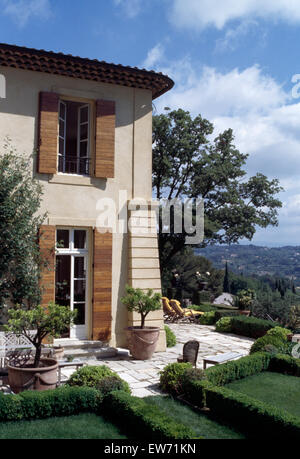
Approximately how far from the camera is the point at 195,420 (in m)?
7.19

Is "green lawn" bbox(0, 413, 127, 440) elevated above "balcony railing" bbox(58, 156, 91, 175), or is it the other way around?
"balcony railing" bbox(58, 156, 91, 175)

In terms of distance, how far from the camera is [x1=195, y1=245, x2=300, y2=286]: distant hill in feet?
405

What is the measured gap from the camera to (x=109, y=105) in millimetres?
12125

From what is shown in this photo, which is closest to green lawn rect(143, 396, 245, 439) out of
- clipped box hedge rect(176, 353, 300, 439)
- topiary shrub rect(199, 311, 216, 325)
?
clipped box hedge rect(176, 353, 300, 439)

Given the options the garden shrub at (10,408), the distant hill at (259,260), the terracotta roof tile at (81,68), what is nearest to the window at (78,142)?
the terracotta roof tile at (81,68)

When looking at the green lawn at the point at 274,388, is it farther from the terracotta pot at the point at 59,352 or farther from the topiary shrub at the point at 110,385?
the terracotta pot at the point at 59,352

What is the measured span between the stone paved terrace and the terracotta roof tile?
7.43 metres

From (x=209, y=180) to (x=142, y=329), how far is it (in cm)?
1427

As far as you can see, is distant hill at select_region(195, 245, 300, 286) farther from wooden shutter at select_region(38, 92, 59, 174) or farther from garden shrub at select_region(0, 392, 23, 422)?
garden shrub at select_region(0, 392, 23, 422)

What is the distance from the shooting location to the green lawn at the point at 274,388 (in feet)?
27.0

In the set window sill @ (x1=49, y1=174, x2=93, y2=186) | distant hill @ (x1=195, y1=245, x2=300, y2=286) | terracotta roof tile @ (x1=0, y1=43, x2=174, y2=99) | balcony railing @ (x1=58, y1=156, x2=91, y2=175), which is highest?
terracotta roof tile @ (x1=0, y1=43, x2=174, y2=99)

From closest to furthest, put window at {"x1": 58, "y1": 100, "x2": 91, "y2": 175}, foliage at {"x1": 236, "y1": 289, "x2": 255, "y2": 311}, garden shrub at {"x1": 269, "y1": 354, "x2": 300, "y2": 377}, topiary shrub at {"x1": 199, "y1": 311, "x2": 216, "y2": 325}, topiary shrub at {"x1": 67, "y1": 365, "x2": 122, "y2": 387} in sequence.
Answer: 1. topiary shrub at {"x1": 67, "y1": 365, "x2": 122, "y2": 387}
2. garden shrub at {"x1": 269, "y1": 354, "x2": 300, "y2": 377}
3. window at {"x1": 58, "y1": 100, "x2": 91, "y2": 175}
4. topiary shrub at {"x1": 199, "y1": 311, "x2": 216, "y2": 325}
5. foliage at {"x1": 236, "y1": 289, "x2": 255, "y2": 311}
